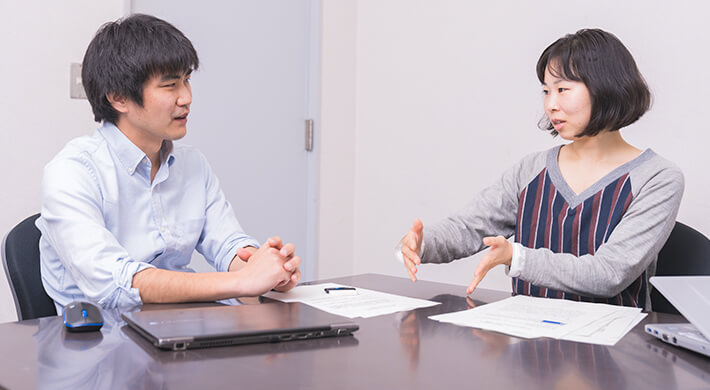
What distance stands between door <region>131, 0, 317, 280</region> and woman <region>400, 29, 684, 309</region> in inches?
54.6

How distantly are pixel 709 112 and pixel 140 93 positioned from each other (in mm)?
1695

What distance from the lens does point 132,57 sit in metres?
1.46

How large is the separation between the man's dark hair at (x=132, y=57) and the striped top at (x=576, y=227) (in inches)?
28.8

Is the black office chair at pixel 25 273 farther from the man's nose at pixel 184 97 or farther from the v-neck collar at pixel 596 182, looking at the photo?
the v-neck collar at pixel 596 182

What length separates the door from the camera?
269 cm

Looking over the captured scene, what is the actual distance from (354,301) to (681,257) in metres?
0.79

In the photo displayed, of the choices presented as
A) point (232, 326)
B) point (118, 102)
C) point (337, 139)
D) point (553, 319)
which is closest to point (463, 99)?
point (337, 139)

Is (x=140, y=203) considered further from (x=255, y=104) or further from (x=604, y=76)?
(x=255, y=104)

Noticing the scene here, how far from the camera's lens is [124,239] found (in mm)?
1416

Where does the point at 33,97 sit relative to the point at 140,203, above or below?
above

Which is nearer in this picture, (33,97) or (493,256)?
(493,256)

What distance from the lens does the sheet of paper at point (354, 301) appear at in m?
1.13

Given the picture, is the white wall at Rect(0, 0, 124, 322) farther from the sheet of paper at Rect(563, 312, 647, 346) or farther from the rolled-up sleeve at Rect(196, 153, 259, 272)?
the sheet of paper at Rect(563, 312, 647, 346)

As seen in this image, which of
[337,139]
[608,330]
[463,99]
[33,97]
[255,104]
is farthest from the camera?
[337,139]
